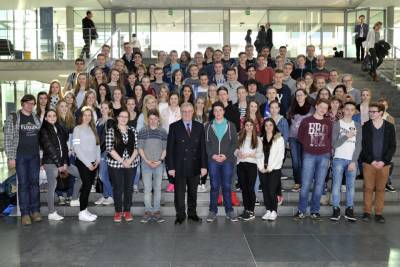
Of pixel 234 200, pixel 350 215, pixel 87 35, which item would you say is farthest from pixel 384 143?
pixel 87 35

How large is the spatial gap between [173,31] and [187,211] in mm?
18073

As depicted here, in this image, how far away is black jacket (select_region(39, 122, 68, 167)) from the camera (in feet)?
24.2

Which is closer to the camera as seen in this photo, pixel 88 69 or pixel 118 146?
pixel 118 146

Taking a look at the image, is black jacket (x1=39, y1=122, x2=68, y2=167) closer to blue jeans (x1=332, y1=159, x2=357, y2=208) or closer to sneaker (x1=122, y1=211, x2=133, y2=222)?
sneaker (x1=122, y1=211, x2=133, y2=222)

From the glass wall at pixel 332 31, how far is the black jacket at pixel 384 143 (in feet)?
54.6

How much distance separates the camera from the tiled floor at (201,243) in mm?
5602

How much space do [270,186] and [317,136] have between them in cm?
108

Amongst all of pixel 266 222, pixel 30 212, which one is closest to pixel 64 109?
pixel 30 212

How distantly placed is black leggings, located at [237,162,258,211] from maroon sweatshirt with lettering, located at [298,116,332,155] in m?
0.92

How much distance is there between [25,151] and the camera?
23.9ft

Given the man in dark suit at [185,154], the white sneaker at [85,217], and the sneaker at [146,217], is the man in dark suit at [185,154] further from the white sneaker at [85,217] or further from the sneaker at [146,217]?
the white sneaker at [85,217]

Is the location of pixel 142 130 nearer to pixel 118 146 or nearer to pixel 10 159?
pixel 118 146

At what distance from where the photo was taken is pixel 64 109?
789 centimetres

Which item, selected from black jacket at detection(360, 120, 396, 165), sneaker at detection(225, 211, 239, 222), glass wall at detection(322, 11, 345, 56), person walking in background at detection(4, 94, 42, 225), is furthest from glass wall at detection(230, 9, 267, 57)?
person walking in background at detection(4, 94, 42, 225)
